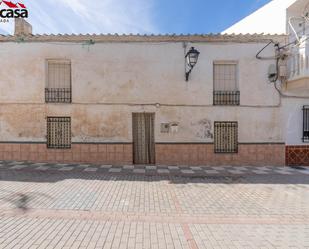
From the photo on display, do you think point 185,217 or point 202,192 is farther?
point 202,192

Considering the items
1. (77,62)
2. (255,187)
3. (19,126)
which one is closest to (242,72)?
(255,187)

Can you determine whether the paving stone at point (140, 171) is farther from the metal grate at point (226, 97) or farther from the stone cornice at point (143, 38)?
the stone cornice at point (143, 38)

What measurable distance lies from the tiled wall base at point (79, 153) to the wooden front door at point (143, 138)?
0.36 metres

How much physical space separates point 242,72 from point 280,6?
3258 mm

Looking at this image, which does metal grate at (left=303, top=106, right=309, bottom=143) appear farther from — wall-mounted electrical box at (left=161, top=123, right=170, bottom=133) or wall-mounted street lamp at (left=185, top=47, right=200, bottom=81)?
wall-mounted electrical box at (left=161, top=123, right=170, bottom=133)

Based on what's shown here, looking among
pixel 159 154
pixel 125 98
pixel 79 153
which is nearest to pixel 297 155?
pixel 159 154

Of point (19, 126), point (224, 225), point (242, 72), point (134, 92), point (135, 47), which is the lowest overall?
point (224, 225)

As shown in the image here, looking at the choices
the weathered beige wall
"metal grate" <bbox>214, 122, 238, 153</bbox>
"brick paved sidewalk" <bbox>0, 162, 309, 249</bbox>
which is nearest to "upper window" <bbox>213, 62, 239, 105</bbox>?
the weathered beige wall

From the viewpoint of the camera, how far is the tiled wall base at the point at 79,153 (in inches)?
387

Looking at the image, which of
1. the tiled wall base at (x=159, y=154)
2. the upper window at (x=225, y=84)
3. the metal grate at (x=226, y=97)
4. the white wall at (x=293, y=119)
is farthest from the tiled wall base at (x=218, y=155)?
the upper window at (x=225, y=84)

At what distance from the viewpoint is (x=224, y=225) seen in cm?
450

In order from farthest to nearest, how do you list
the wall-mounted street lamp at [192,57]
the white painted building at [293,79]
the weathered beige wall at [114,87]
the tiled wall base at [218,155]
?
the tiled wall base at [218,155] → the weathered beige wall at [114,87] → the white painted building at [293,79] → the wall-mounted street lamp at [192,57]

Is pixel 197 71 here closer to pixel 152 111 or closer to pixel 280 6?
pixel 152 111

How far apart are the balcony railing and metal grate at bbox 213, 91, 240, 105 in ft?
19.3
